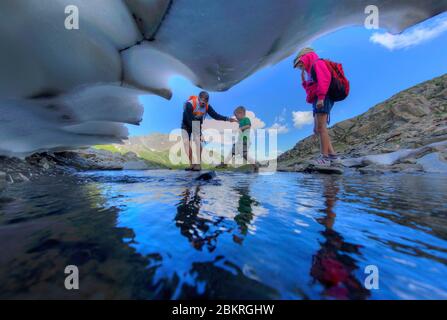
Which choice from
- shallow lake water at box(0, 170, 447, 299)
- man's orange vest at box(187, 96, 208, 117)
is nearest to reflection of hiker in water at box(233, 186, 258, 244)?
shallow lake water at box(0, 170, 447, 299)

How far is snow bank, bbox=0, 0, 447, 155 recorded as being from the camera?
297 centimetres

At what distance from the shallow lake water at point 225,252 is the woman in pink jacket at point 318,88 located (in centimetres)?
443

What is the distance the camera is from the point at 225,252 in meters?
1.12

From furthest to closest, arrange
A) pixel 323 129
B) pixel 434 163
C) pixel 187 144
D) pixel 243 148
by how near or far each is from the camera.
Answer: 1. pixel 243 148
2. pixel 187 144
3. pixel 434 163
4. pixel 323 129

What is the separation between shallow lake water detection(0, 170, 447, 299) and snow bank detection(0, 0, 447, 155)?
8.81ft

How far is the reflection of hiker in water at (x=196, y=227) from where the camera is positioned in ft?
4.14

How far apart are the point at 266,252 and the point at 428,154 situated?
1077 cm

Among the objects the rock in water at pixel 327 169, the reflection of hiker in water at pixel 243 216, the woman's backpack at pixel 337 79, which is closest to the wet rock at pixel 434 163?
the rock in water at pixel 327 169

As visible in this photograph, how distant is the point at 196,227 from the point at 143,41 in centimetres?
351

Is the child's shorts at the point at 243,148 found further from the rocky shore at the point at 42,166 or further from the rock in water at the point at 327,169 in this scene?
the rocky shore at the point at 42,166

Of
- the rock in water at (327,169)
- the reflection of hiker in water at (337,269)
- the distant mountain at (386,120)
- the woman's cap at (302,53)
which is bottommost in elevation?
the reflection of hiker in water at (337,269)

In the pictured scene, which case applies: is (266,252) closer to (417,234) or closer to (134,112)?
(417,234)

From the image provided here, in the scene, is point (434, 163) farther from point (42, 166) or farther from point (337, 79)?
point (42, 166)

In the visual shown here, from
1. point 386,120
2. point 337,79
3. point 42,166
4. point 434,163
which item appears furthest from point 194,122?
point 386,120
